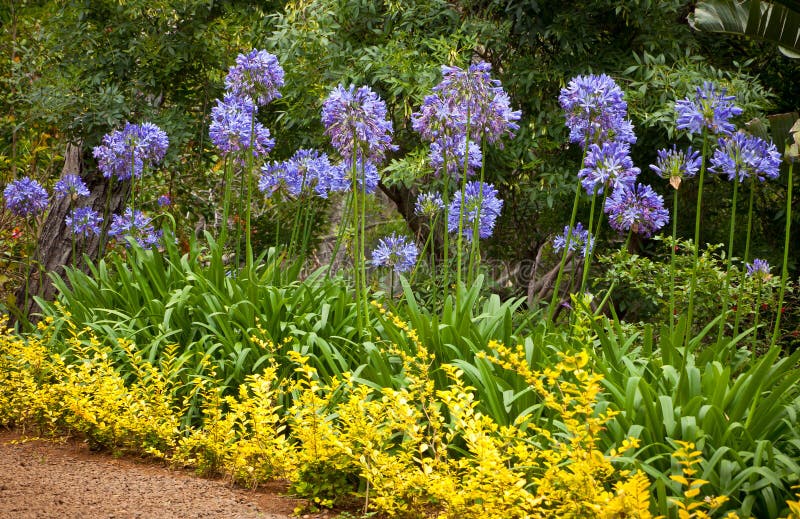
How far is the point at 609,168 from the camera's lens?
3.88m

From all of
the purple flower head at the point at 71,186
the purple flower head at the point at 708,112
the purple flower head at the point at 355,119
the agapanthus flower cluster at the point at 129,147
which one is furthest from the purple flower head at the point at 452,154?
the purple flower head at the point at 71,186

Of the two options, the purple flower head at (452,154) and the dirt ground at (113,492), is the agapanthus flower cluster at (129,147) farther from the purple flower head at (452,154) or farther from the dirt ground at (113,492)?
the dirt ground at (113,492)

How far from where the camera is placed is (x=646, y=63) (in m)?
6.65

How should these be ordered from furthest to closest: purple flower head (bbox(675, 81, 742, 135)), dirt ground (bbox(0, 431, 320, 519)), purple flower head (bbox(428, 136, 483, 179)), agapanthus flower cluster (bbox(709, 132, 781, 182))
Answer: purple flower head (bbox(428, 136, 483, 179)) < agapanthus flower cluster (bbox(709, 132, 781, 182)) < purple flower head (bbox(675, 81, 742, 135)) < dirt ground (bbox(0, 431, 320, 519))

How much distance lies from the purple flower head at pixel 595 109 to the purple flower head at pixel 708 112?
46 centimetres

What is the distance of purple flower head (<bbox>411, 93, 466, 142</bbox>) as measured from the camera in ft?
14.0

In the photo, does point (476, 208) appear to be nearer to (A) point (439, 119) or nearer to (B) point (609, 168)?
(A) point (439, 119)

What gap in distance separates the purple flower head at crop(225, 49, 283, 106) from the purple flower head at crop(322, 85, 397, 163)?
65 centimetres

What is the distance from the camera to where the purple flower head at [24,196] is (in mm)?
5832

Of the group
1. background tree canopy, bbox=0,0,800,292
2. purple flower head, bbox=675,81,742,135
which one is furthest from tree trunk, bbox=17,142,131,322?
purple flower head, bbox=675,81,742,135

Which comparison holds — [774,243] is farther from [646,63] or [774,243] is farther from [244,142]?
[244,142]

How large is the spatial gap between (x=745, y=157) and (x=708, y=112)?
30cm

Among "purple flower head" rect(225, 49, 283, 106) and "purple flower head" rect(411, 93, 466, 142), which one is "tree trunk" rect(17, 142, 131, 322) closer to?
"purple flower head" rect(225, 49, 283, 106)

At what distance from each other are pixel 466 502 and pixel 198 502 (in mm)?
1091
